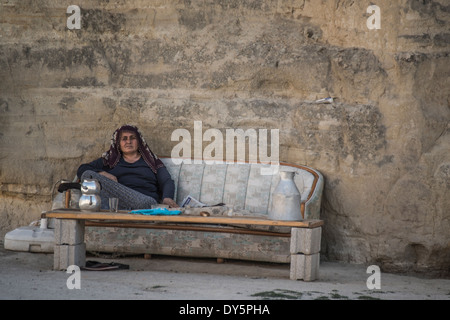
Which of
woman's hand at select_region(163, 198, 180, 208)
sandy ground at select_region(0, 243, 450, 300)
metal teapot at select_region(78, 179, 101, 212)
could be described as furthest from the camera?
woman's hand at select_region(163, 198, 180, 208)

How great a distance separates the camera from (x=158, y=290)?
4492 mm

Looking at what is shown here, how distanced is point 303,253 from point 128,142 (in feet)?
8.12

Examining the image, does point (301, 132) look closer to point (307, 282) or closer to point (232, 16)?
point (232, 16)

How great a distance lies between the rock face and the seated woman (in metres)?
0.45

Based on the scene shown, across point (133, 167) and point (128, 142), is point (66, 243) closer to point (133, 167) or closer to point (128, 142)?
point (133, 167)

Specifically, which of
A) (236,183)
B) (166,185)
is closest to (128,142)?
(166,185)

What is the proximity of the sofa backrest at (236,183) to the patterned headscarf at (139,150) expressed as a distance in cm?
19

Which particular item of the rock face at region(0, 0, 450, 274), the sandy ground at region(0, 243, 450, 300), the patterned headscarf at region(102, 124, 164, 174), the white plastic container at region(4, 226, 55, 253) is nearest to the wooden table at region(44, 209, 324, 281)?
the sandy ground at region(0, 243, 450, 300)

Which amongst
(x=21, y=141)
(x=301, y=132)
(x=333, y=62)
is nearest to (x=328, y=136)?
(x=301, y=132)

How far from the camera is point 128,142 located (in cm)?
679

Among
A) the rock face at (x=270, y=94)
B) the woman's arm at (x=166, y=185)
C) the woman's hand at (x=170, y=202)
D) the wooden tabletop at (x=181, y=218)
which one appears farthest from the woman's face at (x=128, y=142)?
the wooden tabletop at (x=181, y=218)

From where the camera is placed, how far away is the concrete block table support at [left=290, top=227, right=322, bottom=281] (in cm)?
505

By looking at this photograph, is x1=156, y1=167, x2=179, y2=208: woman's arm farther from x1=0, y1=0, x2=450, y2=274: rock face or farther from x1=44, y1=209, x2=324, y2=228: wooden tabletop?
x1=44, y1=209, x2=324, y2=228: wooden tabletop

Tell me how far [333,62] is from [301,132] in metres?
0.78
